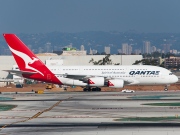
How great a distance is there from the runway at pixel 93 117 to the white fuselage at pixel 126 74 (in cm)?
2278

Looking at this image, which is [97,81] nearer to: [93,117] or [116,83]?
[116,83]

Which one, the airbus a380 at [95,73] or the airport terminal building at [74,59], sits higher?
the airport terminal building at [74,59]

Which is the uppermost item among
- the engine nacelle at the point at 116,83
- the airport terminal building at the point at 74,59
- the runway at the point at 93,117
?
the airport terminal building at the point at 74,59

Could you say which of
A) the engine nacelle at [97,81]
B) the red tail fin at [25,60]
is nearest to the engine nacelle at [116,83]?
the engine nacelle at [97,81]

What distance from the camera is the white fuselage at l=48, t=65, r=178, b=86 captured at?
85.0 metres

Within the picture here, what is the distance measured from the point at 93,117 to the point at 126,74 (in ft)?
133

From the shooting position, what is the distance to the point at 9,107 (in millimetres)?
56062

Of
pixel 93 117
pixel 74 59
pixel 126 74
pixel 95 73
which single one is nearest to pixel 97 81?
pixel 95 73

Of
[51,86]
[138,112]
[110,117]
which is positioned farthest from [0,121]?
[51,86]

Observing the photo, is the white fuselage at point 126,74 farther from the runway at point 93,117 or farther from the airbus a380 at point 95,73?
the runway at point 93,117

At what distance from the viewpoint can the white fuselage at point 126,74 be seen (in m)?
85.0

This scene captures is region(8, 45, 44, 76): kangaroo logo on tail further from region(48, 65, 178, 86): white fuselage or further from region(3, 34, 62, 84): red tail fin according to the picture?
region(48, 65, 178, 86): white fuselage

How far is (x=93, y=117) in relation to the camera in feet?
148

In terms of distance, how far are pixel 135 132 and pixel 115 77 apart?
49.4 meters
